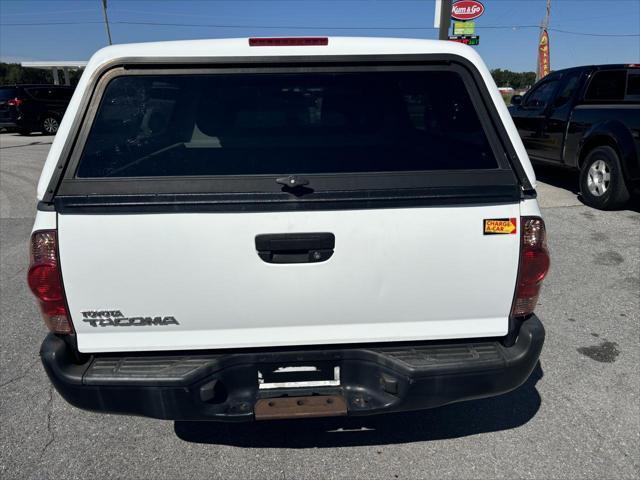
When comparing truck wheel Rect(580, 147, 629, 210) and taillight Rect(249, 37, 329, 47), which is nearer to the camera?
taillight Rect(249, 37, 329, 47)

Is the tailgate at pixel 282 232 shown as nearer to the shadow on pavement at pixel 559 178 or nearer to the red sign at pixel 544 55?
the shadow on pavement at pixel 559 178

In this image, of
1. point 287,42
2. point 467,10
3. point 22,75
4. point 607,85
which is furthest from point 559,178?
point 22,75

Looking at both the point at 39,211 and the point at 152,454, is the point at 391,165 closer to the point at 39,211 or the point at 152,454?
the point at 39,211

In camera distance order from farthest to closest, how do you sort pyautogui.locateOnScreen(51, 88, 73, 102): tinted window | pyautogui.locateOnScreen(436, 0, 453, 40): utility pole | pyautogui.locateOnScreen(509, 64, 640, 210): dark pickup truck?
pyautogui.locateOnScreen(51, 88, 73, 102): tinted window
pyautogui.locateOnScreen(436, 0, 453, 40): utility pole
pyautogui.locateOnScreen(509, 64, 640, 210): dark pickup truck

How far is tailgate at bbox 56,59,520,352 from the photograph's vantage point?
76.8 inches

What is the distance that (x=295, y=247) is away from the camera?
199cm

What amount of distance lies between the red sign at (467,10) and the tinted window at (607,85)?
10698 mm

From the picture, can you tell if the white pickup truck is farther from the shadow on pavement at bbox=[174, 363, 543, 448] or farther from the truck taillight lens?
the shadow on pavement at bbox=[174, 363, 543, 448]

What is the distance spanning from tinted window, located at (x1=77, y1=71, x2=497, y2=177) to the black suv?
17878 millimetres

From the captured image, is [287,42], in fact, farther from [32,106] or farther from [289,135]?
[32,106]

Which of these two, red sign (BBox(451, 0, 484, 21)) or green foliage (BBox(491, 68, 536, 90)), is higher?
red sign (BBox(451, 0, 484, 21))

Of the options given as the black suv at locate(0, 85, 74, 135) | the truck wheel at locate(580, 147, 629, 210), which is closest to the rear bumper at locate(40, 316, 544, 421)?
the truck wheel at locate(580, 147, 629, 210)

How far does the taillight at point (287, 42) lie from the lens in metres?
2.19

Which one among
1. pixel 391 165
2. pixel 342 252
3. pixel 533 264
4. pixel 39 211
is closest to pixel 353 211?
pixel 342 252
